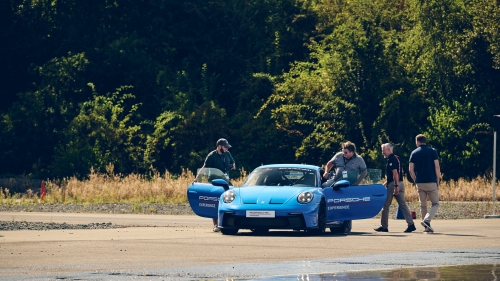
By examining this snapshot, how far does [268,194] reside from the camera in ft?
69.5

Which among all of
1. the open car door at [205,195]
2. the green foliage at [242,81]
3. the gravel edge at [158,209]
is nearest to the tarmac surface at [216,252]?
the open car door at [205,195]

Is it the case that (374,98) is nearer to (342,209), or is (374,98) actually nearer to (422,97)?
(422,97)

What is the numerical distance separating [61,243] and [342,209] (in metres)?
6.08

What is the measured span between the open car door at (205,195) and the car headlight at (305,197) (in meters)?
2.06

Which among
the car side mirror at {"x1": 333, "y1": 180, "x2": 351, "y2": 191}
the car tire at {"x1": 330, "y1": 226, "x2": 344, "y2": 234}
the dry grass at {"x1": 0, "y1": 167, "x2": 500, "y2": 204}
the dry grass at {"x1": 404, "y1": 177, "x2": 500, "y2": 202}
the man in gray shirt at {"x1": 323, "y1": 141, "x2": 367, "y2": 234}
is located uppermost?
the man in gray shirt at {"x1": 323, "y1": 141, "x2": 367, "y2": 234}

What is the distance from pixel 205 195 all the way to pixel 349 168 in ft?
9.17

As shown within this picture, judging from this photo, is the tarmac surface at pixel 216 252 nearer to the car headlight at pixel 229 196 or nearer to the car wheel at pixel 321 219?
the car wheel at pixel 321 219

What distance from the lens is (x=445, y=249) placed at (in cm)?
1745

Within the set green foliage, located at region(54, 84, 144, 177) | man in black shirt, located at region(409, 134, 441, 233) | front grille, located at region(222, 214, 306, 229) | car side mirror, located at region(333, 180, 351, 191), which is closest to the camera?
front grille, located at region(222, 214, 306, 229)

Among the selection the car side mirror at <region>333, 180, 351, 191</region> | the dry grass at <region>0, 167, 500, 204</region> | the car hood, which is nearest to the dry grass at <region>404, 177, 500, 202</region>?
the dry grass at <region>0, 167, 500, 204</region>

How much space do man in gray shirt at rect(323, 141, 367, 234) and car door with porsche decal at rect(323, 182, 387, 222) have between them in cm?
21

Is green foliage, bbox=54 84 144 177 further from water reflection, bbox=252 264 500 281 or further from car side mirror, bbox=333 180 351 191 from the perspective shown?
water reflection, bbox=252 264 500 281

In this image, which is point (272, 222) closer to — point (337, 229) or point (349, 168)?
point (337, 229)

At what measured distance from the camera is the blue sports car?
2086 centimetres
